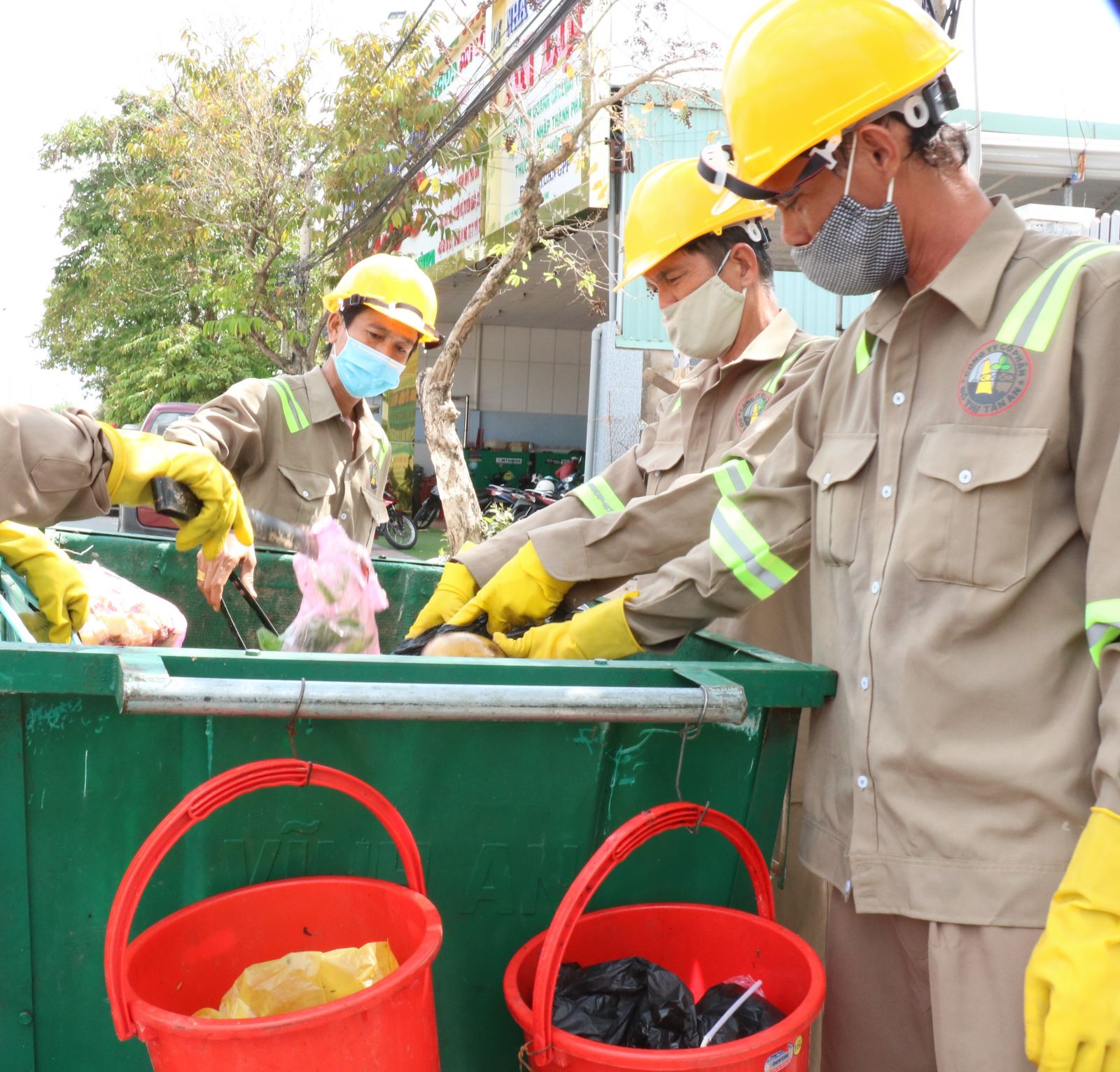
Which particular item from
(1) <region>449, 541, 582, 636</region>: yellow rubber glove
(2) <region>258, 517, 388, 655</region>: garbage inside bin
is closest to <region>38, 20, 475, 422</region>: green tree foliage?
(2) <region>258, 517, 388, 655</region>: garbage inside bin

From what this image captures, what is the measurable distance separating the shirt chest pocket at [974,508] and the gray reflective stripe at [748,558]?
444 mm

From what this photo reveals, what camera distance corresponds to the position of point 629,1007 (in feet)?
4.89

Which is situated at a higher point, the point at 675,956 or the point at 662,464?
the point at 662,464

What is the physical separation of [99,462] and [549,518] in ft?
3.88

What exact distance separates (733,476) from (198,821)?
4.42 ft

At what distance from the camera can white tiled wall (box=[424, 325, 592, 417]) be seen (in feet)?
66.6

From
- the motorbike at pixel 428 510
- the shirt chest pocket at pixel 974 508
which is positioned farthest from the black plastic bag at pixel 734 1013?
the motorbike at pixel 428 510

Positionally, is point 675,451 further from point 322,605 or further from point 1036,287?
point 1036,287

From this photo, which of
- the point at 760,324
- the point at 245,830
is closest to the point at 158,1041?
the point at 245,830

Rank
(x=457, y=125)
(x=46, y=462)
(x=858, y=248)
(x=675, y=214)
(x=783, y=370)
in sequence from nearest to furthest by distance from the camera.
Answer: (x=858, y=248) → (x=46, y=462) → (x=783, y=370) → (x=675, y=214) → (x=457, y=125)

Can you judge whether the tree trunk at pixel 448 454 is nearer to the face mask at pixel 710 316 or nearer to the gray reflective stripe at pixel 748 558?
the face mask at pixel 710 316

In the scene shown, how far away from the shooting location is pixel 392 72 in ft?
35.6

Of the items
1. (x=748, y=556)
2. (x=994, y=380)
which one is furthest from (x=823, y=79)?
(x=748, y=556)

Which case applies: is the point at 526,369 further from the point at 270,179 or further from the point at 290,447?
the point at 290,447
